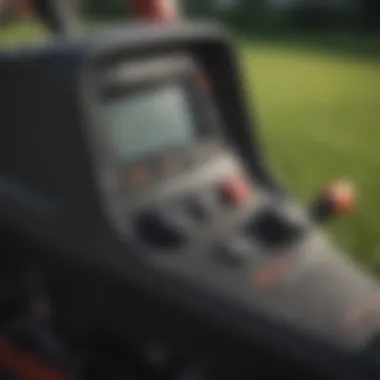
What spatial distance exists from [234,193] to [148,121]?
5.4 inches

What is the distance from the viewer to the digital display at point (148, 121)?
1.42 metres

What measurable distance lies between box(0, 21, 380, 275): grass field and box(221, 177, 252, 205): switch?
3.88 ft

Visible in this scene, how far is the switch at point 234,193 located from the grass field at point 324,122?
118cm

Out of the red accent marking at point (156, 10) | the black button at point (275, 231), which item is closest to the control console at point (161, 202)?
the black button at point (275, 231)

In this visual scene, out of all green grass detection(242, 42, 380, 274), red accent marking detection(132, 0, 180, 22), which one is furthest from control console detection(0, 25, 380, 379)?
green grass detection(242, 42, 380, 274)

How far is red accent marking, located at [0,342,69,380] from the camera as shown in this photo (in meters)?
1.39

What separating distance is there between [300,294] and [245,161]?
26 cm

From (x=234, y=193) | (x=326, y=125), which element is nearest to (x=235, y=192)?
(x=234, y=193)

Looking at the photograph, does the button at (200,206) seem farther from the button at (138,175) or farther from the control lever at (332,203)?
the control lever at (332,203)

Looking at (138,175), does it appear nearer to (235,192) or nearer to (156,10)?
(235,192)

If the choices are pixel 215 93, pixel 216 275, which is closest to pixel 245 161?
pixel 215 93

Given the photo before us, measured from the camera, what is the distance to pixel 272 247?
142cm

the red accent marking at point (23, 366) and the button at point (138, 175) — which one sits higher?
the button at point (138, 175)

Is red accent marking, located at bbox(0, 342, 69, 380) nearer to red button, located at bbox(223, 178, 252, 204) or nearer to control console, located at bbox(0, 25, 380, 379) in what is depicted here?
control console, located at bbox(0, 25, 380, 379)
